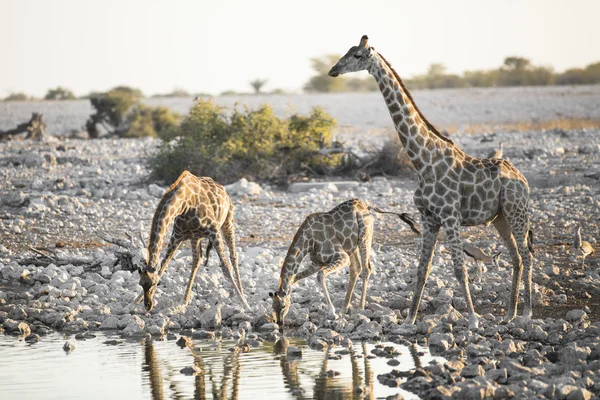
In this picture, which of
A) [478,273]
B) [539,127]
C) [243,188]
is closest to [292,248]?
[478,273]

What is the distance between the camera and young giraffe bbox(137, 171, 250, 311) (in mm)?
10766

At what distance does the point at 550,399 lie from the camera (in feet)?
24.5

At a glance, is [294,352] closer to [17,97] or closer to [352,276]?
[352,276]

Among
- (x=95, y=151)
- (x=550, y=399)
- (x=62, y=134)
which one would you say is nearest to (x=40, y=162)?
(x=95, y=151)

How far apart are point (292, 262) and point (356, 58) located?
8.41 feet

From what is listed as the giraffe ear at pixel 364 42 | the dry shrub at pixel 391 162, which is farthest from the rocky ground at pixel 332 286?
the giraffe ear at pixel 364 42

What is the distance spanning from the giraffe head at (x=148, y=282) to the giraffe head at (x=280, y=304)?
54.3 inches

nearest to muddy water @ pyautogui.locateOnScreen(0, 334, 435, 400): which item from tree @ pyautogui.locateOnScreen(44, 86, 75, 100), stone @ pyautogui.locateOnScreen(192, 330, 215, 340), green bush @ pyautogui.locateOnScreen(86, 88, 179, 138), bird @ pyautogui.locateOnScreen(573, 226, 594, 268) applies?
stone @ pyautogui.locateOnScreen(192, 330, 215, 340)

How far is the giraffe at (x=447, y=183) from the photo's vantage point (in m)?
10.2

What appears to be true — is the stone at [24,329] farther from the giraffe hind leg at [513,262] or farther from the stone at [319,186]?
the stone at [319,186]

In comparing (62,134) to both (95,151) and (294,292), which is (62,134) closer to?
(95,151)

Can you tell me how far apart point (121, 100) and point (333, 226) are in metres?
29.1

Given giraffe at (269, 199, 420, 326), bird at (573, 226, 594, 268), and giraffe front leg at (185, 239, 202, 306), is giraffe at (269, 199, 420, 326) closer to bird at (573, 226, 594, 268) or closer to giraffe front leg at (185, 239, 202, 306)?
giraffe front leg at (185, 239, 202, 306)

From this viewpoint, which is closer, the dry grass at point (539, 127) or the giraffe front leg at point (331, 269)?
the giraffe front leg at point (331, 269)
